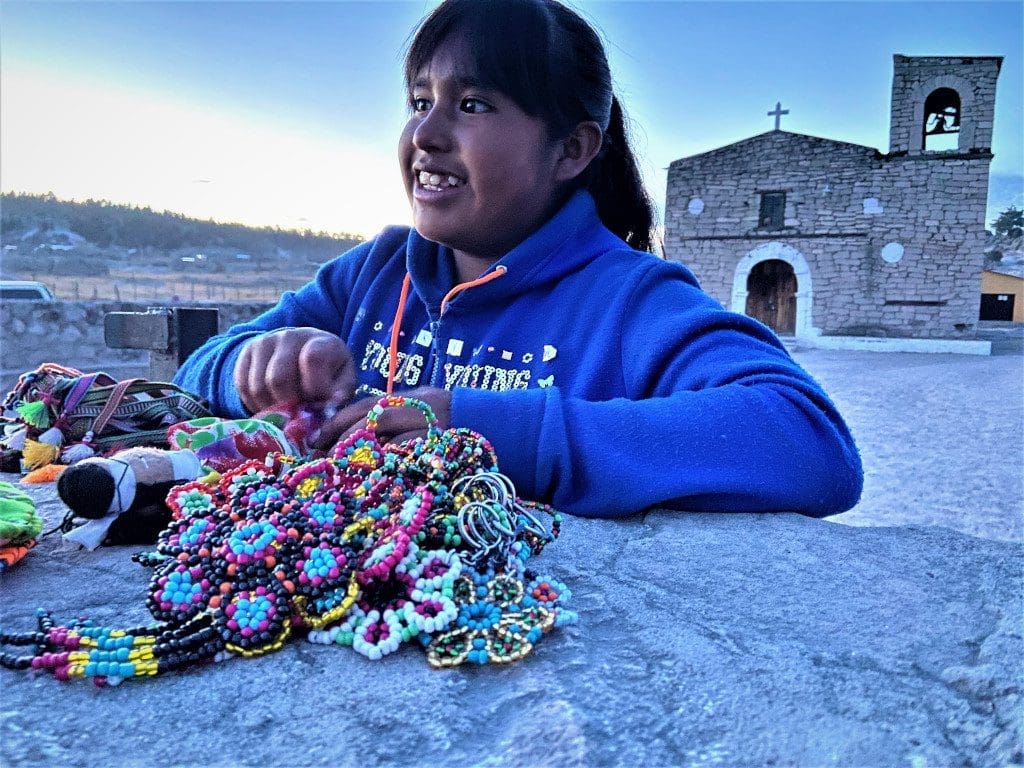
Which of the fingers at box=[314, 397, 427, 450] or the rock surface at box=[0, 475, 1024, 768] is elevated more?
the fingers at box=[314, 397, 427, 450]

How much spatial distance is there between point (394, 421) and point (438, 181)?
29.9 inches

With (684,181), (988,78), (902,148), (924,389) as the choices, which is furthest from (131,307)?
(988,78)

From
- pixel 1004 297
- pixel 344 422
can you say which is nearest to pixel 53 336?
pixel 344 422

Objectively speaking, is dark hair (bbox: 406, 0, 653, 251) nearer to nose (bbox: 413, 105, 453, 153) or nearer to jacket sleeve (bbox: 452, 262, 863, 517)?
nose (bbox: 413, 105, 453, 153)

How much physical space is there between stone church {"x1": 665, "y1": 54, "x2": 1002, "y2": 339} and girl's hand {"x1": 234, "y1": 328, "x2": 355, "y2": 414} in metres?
17.3

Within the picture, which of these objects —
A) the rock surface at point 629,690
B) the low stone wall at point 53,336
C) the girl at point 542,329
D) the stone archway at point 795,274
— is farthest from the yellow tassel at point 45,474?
the stone archway at point 795,274

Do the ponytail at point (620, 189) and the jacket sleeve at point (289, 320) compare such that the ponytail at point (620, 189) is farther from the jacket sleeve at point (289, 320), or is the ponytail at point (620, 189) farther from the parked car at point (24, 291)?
the parked car at point (24, 291)

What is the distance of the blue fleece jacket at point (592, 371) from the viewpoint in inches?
48.3

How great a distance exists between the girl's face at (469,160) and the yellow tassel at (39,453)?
94 cm

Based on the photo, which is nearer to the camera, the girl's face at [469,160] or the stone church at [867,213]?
the girl's face at [469,160]

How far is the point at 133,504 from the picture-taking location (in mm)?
1105

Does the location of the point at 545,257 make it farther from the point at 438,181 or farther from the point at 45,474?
the point at 45,474

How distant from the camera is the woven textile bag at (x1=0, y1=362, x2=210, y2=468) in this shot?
155 cm

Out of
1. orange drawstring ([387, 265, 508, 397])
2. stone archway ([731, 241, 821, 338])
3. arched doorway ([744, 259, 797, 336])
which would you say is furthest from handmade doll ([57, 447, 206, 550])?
arched doorway ([744, 259, 797, 336])
